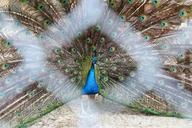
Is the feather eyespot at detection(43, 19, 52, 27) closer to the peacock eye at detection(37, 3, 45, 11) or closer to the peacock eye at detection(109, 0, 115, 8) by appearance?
the peacock eye at detection(37, 3, 45, 11)

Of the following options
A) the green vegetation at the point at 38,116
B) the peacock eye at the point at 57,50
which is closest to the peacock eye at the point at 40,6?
the peacock eye at the point at 57,50

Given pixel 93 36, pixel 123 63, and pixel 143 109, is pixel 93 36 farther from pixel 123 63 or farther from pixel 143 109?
pixel 143 109

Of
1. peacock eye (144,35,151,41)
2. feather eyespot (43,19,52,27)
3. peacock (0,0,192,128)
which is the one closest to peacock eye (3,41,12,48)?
peacock (0,0,192,128)

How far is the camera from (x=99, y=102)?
5996 mm

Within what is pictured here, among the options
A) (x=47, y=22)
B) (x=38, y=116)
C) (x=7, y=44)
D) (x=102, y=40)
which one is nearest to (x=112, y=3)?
(x=102, y=40)

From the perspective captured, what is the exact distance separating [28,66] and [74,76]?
0.53 m

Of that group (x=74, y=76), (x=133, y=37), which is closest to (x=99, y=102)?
(x=74, y=76)

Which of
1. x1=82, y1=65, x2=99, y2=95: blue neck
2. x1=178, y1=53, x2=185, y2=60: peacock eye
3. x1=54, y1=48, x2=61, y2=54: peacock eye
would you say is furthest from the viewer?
x1=82, y1=65, x2=99, y2=95: blue neck

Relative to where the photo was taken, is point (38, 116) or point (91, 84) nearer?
point (38, 116)

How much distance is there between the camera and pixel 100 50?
5648 millimetres

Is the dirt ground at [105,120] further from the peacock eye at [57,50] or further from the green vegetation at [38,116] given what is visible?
the peacock eye at [57,50]

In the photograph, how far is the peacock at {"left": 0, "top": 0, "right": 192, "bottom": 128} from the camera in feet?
17.9

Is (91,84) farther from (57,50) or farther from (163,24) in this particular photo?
(163,24)

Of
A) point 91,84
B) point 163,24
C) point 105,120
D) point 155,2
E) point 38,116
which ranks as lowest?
point 105,120
